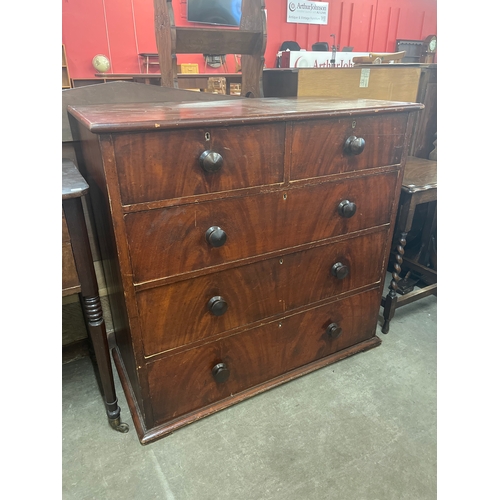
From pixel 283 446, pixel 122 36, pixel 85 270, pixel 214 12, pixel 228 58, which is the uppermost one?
pixel 214 12

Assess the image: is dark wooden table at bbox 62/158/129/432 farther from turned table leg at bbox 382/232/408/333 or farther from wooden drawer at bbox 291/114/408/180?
turned table leg at bbox 382/232/408/333

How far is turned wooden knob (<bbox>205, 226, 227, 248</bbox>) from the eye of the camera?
101 centimetres

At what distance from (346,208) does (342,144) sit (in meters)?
0.21

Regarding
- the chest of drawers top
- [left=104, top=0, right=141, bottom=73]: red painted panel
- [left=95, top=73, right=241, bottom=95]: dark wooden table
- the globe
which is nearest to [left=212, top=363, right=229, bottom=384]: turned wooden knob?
the chest of drawers top

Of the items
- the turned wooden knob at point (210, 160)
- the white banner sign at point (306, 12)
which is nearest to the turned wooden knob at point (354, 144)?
the turned wooden knob at point (210, 160)

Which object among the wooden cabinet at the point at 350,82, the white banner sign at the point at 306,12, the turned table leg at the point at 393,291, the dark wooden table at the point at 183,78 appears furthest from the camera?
the white banner sign at the point at 306,12

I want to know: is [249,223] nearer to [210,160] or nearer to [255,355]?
[210,160]

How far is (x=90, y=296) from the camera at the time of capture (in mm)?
1041

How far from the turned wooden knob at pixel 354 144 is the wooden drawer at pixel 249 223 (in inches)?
4.1

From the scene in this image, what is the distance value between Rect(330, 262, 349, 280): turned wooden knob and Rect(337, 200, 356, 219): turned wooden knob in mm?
195

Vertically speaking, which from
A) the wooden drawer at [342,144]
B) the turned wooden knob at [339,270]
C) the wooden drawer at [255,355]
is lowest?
the wooden drawer at [255,355]

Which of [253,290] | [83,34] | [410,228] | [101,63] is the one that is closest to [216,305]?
[253,290]

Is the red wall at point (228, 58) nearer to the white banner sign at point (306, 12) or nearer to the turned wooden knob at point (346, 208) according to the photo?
the white banner sign at point (306, 12)

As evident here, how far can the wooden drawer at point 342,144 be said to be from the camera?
1068 millimetres
